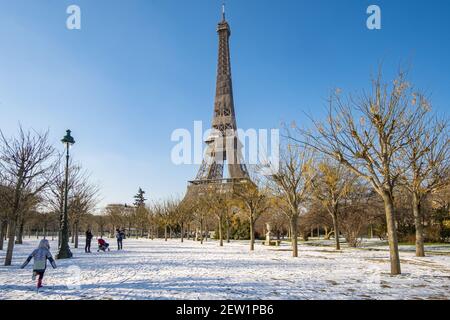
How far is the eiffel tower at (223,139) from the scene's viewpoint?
231 feet

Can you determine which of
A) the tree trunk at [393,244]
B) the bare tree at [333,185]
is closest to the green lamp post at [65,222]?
the tree trunk at [393,244]

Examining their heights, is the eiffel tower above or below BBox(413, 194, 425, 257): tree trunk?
above

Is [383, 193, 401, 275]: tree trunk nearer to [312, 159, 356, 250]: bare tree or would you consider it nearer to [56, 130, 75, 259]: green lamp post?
[312, 159, 356, 250]: bare tree

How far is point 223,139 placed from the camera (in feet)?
238

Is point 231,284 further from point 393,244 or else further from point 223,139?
point 223,139

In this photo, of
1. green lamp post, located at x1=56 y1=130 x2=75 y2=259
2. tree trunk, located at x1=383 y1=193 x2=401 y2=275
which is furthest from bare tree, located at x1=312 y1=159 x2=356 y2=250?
green lamp post, located at x1=56 y1=130 x2=75 y2=259

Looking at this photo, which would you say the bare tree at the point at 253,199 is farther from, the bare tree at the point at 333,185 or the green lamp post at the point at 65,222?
the green lamp post at the point at 65,222

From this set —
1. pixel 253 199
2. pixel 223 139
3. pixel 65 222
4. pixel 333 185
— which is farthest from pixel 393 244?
pixel 223 139

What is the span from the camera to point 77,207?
29141 millimetres

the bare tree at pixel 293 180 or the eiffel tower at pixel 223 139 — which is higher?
the eiffel tower at pixel 223 139

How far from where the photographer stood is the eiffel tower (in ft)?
231

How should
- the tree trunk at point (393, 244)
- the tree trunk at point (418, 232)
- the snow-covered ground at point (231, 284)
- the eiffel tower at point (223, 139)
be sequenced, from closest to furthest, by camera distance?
the snow-covered ground at point (231, 284)
the tree trunk at point (393, 244)
the tree trunk at point (418, 232)
the eiffel tower at point (223, 139)
